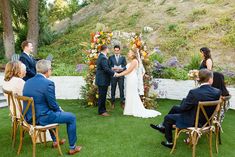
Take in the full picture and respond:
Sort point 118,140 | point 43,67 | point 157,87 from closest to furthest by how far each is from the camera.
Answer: point 43,67
point 118,140
point 157,87

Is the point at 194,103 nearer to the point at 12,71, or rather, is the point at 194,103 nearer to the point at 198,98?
the point at 198,98

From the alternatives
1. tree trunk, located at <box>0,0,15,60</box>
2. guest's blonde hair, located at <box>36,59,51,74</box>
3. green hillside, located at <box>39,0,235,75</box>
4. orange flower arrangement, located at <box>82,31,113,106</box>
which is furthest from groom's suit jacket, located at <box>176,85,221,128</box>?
tree trunk, located at <box>0,0,15,60</box>

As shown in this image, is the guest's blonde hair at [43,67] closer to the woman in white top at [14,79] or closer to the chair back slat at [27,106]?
the chair back slat at [27,106]

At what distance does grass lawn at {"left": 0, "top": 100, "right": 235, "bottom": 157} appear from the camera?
227 inches

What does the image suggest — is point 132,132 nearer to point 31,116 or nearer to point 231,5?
point 31,116

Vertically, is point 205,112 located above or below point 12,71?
below

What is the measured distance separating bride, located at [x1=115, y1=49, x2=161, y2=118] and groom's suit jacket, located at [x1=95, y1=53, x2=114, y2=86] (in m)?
0.44

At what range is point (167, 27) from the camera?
15.9 metres

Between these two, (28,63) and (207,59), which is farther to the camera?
(28,63)

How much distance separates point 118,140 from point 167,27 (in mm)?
10379

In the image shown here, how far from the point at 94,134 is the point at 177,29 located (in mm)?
9808

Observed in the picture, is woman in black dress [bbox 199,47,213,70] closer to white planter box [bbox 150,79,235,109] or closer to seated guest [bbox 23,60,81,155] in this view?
white planter box [bbox 150,79,235,109]

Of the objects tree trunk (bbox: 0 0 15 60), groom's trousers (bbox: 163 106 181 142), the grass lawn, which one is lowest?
the grass lawn

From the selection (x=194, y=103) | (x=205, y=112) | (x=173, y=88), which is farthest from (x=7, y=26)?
(x=205, y=112)
